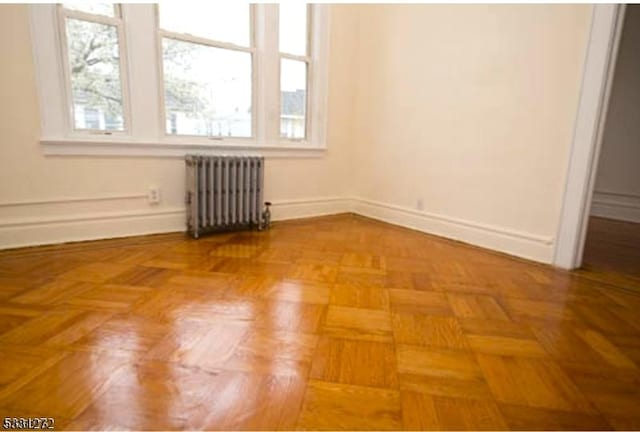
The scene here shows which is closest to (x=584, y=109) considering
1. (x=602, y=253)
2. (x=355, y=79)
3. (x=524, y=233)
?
(x=524, y=233)

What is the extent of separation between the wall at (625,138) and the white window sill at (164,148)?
3128 millimetres

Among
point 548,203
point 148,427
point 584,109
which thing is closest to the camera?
point 148,427

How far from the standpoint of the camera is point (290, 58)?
346 cm

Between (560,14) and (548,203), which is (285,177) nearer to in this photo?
(548,203)

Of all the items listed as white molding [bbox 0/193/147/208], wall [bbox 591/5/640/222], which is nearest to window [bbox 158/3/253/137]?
white molding [bbox 0/193/147/208]

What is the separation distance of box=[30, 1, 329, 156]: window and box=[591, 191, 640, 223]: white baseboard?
316 cm

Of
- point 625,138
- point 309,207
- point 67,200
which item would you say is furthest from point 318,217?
point 625,138

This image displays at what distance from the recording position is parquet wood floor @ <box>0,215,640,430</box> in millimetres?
1094

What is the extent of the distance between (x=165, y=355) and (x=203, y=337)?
16cm

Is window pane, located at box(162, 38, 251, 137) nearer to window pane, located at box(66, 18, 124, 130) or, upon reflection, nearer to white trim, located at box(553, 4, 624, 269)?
window pane, located at box(66, 18, 124, 130)

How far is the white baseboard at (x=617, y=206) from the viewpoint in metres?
4.02

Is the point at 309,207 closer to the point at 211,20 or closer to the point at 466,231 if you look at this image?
the point at 466,231

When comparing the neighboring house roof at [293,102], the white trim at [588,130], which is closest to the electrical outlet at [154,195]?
the neighboring house roof at [293,102]

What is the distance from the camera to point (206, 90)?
3102mm
